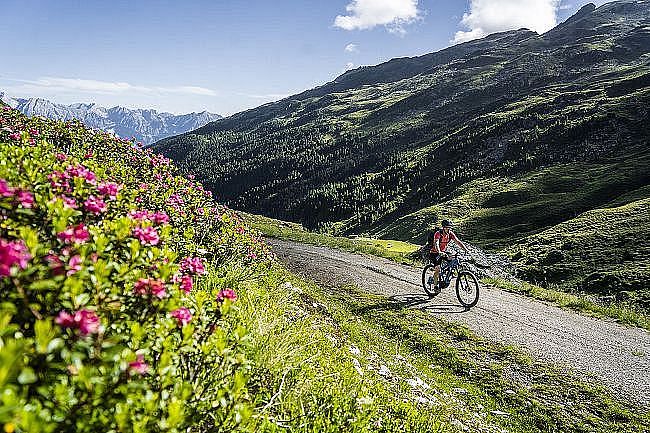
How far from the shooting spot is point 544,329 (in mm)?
14422

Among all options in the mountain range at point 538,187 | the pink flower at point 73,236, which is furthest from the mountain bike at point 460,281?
the pink flower at point 73,236

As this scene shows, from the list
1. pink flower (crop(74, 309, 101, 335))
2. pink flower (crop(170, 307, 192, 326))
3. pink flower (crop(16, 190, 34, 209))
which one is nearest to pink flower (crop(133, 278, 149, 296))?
pink flower (crop(170, 307, 192, 326))

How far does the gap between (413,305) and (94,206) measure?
13726 millimetres

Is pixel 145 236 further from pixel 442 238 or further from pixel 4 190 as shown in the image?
pixel 442 238

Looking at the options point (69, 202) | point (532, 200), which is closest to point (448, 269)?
point (69, 202)

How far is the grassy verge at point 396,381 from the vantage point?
19.1 feet

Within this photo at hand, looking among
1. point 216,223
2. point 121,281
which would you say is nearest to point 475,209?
point 216,223

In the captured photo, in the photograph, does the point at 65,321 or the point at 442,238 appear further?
the point at 442,238

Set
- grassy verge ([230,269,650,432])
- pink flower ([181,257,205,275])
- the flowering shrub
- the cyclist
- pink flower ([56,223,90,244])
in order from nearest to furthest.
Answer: the flowering shrub
pink flower ([56,223,90,244])
pink flower ([181,257,205,275])
grassy verge ([230,269,650,432])
the cyclist

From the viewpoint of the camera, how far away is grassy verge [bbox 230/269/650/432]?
5832 mm

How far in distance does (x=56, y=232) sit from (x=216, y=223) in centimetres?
757

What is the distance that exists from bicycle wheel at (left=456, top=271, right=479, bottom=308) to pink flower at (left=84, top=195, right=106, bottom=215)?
14.3 meters

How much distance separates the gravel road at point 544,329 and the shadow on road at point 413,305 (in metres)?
0.04

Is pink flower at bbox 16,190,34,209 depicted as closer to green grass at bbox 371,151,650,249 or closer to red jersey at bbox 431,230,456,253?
red jersey at bbox 431,230,456,253
